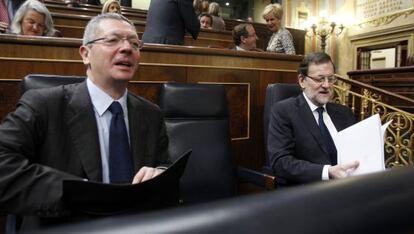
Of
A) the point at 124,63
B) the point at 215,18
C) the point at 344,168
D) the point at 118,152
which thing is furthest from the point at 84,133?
the point at 215,18

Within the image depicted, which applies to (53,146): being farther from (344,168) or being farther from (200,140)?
(344,168)

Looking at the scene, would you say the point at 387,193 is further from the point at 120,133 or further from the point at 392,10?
the point at 392,10

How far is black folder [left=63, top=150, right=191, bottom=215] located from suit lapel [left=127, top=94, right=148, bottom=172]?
0.31 m

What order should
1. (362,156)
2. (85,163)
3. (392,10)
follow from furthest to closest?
1. (392,10)
2. (362,156)
3. (85,163)

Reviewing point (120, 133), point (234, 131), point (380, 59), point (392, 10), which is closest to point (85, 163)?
point (120, 133)

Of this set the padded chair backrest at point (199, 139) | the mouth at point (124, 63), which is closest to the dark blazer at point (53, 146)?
the mouth at point (124, 63)

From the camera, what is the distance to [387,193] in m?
0.26

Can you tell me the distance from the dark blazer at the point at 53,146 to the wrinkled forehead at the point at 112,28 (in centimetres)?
19

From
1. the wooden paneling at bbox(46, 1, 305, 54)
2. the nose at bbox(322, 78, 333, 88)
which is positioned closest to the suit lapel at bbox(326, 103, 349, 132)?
the nose at bbox(322, 78, 333, 88)

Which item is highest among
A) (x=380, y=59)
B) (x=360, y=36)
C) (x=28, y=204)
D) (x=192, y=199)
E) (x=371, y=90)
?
(x=360, y=36)

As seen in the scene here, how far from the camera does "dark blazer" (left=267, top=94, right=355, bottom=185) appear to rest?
1.65 m

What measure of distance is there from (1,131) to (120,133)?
13.0 inches

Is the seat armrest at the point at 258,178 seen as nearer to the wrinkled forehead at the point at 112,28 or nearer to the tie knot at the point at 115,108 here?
the tie knot at the point at 115,108

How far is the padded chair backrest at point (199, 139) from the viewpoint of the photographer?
175 centimetres
